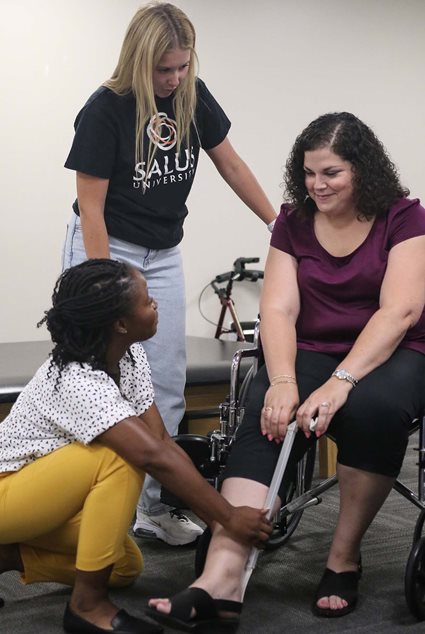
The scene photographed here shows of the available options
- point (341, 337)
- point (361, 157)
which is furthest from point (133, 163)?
point (341, 337)

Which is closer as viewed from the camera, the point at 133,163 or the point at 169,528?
the point at 133,163

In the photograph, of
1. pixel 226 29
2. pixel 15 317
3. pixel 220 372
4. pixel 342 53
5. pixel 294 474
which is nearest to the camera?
pixel 294 474

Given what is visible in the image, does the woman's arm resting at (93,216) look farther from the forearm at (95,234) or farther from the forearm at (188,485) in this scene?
the forearm at (188,485)

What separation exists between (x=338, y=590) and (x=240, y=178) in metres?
1.21

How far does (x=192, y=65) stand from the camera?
7.41 ft

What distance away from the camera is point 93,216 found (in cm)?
221

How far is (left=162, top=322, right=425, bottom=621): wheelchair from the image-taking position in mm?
1770

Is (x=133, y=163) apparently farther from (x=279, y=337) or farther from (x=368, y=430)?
(x=368, y=430)

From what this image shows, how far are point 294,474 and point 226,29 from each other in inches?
130

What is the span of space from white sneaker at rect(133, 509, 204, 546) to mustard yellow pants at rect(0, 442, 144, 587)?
25.4 inches

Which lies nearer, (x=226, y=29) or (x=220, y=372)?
(x=220, y=372)

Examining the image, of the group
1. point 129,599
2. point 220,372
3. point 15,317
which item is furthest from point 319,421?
point 15,317

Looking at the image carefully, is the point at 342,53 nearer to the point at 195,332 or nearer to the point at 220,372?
the point at 195,332

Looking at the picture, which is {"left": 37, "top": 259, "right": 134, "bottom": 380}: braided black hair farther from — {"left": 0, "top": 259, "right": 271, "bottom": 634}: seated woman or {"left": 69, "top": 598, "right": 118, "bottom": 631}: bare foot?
{"left": 69, "top": 598, "right": 118, "bottom": 631}: bare foot
